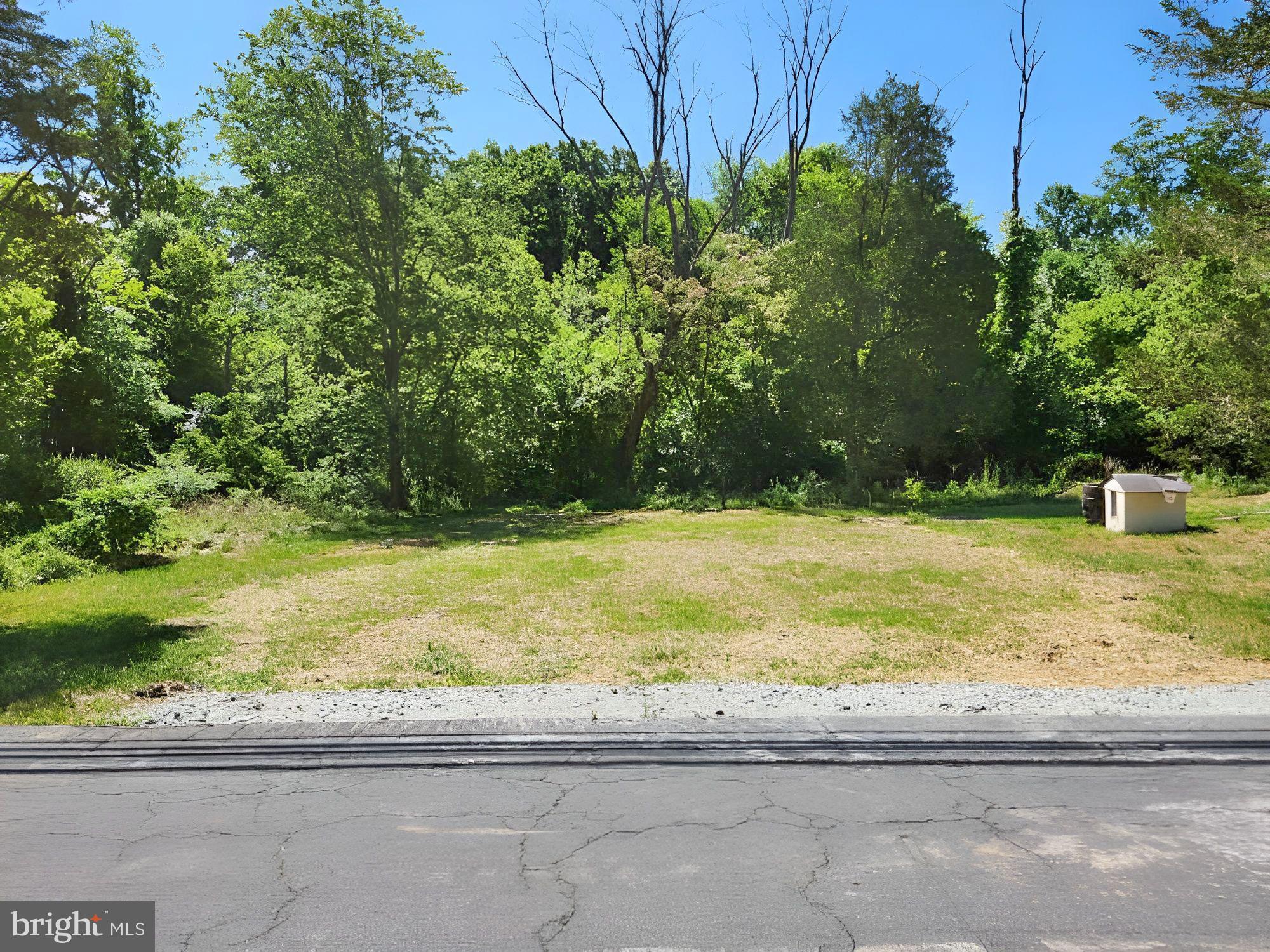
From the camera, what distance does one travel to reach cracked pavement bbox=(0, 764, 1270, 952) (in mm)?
2896

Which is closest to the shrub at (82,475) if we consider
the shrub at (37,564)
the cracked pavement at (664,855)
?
the shrub at (37,564)

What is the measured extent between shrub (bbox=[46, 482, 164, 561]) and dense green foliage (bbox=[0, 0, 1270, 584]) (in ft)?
Result: 6.16

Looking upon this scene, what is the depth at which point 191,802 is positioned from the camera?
3.98 meters

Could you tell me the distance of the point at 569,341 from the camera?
22.2 m

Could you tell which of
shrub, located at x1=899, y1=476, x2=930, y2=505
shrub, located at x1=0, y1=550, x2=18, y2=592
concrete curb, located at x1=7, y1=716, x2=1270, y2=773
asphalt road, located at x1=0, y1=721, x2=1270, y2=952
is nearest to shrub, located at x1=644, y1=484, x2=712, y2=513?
shrub, located at x1=899, y1=476, x2=930, y2=505

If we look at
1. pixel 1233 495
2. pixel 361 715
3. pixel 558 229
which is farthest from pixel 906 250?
pixel 558 229

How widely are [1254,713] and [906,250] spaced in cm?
1693

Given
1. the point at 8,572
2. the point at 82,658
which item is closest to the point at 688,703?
the point at 82,658

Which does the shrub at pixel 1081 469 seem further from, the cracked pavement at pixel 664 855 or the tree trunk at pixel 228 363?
the tree trunk at pixel 228 363

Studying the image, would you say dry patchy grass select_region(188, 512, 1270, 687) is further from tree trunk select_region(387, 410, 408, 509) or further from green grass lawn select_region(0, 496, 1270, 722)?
tree trunk select_region(387, 410, 408, 509)

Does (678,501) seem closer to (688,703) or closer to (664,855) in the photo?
(688,703)

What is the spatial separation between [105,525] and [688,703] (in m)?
9.64

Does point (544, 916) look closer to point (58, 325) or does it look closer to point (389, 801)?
point (389, 801)

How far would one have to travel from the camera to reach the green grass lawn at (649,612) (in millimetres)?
6602
